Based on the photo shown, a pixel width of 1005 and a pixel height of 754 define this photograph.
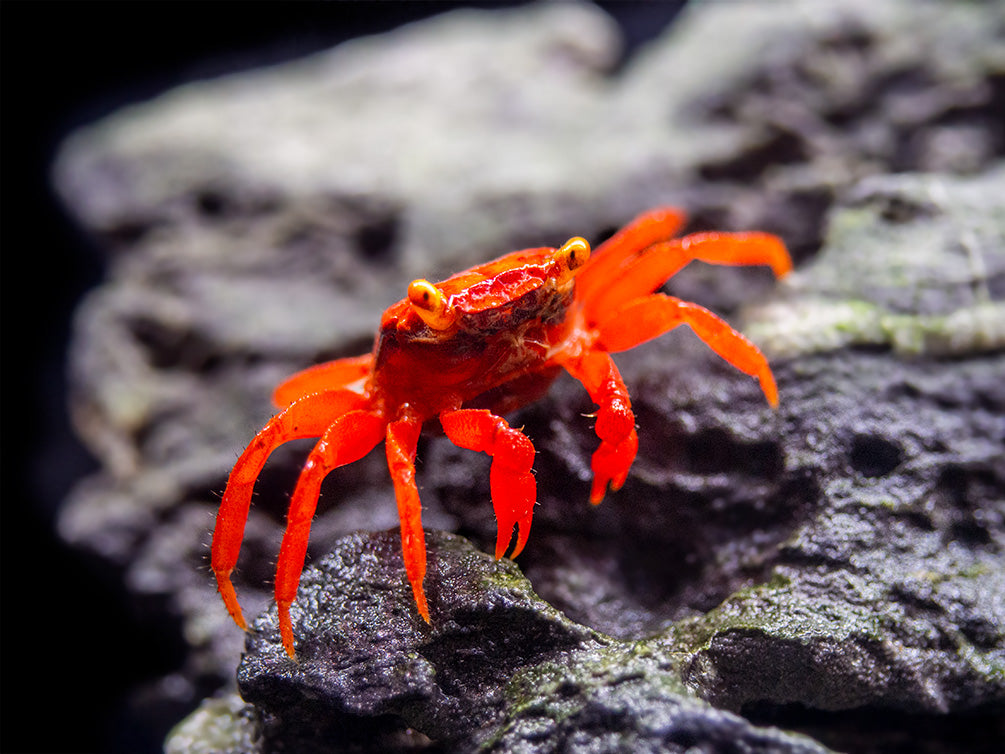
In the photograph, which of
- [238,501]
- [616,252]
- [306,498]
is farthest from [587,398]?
[238,501]

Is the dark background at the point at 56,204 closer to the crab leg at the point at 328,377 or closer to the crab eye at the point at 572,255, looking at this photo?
the crab leg at the point at 328,377

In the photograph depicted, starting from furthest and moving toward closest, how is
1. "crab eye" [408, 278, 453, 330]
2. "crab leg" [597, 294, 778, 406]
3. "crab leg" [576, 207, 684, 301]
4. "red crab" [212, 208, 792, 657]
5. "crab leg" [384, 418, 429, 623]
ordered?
"crab leg" [576, 207, 684, 301]
"crab leg" [597, 294, 778, 406]
"crab eye" [408, 278, 453, 330]
"red crab" [212, 208, 792, 657]
"crab leg" [384, 418, 429, 623]

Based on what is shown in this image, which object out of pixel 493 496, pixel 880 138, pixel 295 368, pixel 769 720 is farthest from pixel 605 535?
pixel 880 138

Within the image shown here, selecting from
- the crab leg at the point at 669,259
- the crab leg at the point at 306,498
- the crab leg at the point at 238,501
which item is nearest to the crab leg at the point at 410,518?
the crab leg at the point at 306,498

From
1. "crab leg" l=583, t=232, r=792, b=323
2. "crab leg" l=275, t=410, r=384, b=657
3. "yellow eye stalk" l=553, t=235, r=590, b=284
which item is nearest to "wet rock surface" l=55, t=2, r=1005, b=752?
"crab leg" l=275, t=410, r=384, b=657

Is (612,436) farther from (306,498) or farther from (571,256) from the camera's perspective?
(306,498)

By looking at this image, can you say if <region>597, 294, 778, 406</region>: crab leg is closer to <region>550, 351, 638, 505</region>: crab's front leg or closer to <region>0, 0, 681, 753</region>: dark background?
<region>550, 351, 638, 505</region>: crab's front leg
